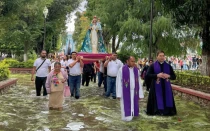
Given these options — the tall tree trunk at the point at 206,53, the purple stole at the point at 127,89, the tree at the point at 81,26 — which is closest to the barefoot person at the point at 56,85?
the purple stole at the point at 127,89

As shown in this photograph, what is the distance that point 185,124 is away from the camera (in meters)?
7.54

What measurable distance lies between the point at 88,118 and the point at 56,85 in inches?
58.6

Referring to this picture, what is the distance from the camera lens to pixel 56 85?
8.88 m

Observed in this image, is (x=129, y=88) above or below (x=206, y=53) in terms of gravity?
below

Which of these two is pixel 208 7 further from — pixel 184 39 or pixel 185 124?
pixel 184 39

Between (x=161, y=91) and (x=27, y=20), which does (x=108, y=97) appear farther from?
(x=27, y=20)

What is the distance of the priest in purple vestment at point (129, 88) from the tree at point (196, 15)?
5.42 m

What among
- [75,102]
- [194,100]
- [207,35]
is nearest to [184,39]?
[207,35]

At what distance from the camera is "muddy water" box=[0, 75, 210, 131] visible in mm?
6988

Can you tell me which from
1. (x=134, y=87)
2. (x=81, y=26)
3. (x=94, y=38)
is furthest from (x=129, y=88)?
(x=81, y=26)

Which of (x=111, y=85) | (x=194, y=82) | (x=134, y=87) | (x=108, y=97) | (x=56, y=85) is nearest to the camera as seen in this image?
(x=134, y=87)

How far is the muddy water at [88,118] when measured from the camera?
6988 millimetres

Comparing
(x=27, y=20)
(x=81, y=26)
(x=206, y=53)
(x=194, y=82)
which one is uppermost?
(x=81, y=26)

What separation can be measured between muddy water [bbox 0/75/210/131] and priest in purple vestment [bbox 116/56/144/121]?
0.30 m
